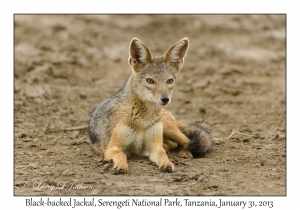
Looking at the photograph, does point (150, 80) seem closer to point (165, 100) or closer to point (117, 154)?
point (165, 100)

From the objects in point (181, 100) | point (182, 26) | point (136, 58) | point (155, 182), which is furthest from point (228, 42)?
point (155, 182)

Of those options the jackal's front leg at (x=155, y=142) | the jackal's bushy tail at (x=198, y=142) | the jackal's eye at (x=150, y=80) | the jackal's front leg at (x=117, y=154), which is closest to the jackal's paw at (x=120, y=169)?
the jackal's front leg at (x=117, y=154)

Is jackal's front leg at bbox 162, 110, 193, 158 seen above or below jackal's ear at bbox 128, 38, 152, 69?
below

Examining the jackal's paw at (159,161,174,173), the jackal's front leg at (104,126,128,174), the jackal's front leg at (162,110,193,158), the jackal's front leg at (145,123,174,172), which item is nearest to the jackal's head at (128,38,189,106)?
the jackal's front leg at (145,123,174,172)

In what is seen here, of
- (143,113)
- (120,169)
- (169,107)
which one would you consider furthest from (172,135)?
(169,107)

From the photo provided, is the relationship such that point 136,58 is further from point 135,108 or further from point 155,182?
point 155,182

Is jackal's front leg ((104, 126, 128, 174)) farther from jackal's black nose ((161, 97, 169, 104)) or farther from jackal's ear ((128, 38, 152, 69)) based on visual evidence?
jackal's ear ((128, 38, 152, 69))

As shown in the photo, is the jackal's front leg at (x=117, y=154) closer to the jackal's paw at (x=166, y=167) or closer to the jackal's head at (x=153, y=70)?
the jackal's paw at (x=166, y=167)
